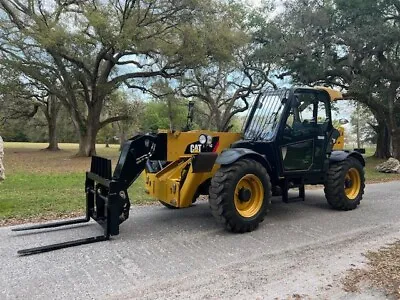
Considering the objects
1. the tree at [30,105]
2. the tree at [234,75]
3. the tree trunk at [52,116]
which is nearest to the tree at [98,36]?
the tree at [234,75]

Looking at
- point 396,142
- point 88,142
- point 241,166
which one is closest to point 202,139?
point 241,166

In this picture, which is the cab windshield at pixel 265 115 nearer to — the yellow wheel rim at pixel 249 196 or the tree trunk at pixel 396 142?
the yellow wheel rim at pixel 249 196

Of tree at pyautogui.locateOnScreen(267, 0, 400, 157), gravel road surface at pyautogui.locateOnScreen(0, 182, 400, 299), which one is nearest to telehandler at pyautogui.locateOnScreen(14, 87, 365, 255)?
gravel road surface at pyautogui.locateOnScreen(0, 182, 400, 299)

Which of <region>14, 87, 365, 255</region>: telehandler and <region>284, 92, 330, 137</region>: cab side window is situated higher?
<region>284, 92, 330, 137</region>: cab side window

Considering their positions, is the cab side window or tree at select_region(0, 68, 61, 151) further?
tree at select_region(0, 68, 61, 151)

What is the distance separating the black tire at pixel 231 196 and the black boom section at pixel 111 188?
110 cm

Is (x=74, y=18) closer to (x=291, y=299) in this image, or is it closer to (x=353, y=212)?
(x=353, y=212)

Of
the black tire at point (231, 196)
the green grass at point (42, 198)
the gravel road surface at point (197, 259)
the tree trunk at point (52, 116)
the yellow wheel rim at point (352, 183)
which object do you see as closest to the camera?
the gravel road surface at point (197, 259)

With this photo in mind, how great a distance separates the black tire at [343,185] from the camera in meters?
6.66

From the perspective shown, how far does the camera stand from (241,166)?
Answer: 524cm

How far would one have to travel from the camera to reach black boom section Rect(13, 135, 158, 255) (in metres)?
4.85

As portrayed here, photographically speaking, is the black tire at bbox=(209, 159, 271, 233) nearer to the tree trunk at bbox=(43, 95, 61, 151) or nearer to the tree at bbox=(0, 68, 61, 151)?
the tree at bbox=(0, 68, 61, 151)

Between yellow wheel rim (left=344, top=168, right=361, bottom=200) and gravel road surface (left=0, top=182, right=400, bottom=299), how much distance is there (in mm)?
793

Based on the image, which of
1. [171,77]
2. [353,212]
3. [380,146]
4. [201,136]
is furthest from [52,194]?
[380,146]
